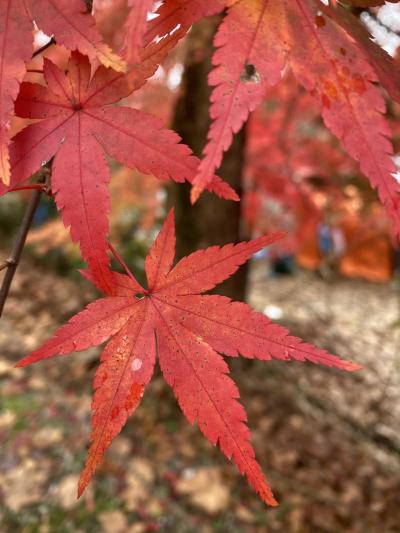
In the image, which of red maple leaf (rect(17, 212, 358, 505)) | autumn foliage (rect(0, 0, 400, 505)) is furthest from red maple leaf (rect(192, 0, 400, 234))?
red maple leaf (rect(17, 212, 358, 505))

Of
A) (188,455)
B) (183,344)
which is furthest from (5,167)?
(188,455)

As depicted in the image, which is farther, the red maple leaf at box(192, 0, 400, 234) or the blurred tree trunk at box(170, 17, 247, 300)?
the blurred tree trunk at box(170, 17, 247, 300)

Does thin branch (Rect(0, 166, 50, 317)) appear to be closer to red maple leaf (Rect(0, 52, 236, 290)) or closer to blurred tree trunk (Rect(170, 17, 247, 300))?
red maple leaf (Rect(0, 52, 236, 290))

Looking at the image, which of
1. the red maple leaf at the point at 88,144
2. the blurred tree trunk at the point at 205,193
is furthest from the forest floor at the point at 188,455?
the red maple leaf at the point at 88,144

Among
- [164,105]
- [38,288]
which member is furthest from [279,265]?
[164,105]

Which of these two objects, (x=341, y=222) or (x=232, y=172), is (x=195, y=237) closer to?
(x=232, y=172)
